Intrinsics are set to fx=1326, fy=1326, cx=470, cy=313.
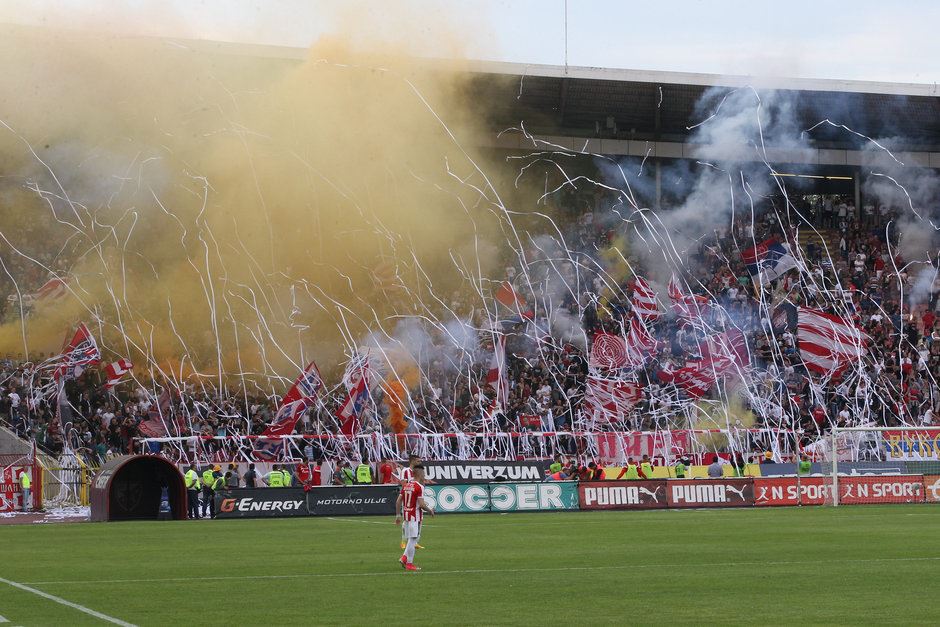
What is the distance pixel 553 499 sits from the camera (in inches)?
1257

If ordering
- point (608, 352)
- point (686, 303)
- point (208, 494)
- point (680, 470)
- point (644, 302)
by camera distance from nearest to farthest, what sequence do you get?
1. point (208, 494)
2. point (680, 470)
3. point (608, 352)
4. point (644, 302)
5. point (686, 303)

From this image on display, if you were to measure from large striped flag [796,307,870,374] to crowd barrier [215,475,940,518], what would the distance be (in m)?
8.91

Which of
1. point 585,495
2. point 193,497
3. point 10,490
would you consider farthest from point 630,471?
point 10,490

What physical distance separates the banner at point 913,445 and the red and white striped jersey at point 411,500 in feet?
70.7

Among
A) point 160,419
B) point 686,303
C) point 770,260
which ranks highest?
point 770,260

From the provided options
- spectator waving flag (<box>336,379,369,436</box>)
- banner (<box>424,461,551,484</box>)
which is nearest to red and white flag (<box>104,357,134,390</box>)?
spectator waving flag (<box>336,379,369,436</box>)

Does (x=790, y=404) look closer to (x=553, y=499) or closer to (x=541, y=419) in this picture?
(x=541, y=419)

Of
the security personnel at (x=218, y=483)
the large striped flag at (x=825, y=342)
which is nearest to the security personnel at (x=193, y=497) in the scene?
the security personnel at (x=218, y=483)

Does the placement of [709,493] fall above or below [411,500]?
below

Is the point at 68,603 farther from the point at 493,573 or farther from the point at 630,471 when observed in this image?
the point at 630,471

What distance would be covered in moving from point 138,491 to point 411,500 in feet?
50.7

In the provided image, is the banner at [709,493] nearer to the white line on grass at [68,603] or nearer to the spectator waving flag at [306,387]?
the spectator waving flag at [306,387]

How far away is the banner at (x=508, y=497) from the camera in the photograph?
31.3 meters

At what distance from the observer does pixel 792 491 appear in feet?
108
